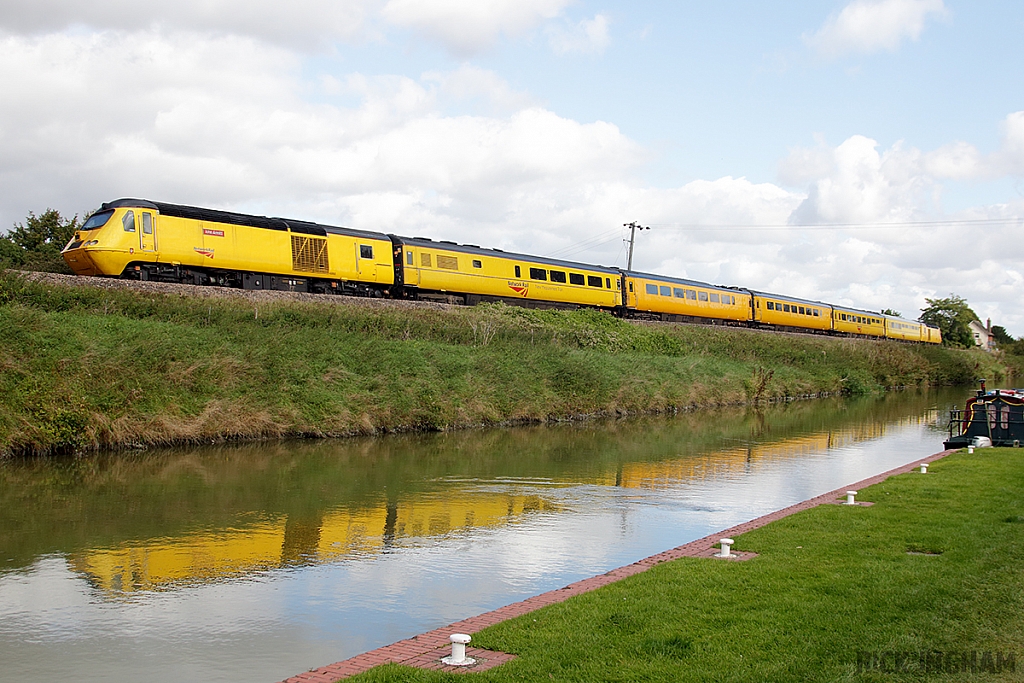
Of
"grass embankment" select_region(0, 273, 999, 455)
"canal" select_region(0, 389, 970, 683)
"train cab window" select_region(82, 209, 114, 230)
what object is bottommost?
"canal" select_region(0, 389, 970, 683)

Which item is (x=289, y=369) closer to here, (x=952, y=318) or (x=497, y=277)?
(x=497, y=277)

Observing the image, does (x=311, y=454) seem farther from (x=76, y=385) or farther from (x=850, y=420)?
Answer: (x=850, y=420)

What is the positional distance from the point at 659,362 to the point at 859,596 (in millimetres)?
31572

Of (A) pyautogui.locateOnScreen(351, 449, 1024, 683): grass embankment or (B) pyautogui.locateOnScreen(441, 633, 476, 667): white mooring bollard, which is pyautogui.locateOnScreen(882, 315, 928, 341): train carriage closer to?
(A) pyautogui.locateOnScreen(351, 449, 1024, 683): grass embankment

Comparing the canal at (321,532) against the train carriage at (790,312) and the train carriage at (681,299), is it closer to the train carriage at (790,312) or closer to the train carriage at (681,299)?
the train carriage at (681,299)

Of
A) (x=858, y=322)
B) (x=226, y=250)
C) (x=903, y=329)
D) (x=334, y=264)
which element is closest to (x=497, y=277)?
(x=334, y=264)

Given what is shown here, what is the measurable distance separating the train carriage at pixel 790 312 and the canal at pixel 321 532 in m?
32.7

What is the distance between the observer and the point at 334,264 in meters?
31.2

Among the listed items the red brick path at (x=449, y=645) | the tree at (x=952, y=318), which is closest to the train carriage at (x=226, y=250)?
the red brick path at (x=449, y=645)

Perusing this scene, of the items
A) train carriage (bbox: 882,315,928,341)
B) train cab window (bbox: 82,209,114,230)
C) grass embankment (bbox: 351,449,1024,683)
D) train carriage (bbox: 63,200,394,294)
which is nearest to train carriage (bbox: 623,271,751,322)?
train carriage (bbox: 63,200,394,294)

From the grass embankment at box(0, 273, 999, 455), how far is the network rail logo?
17.6 metres

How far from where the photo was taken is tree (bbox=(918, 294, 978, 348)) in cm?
10144

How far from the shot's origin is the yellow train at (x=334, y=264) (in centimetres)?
2569

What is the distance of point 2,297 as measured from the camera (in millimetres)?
21922
